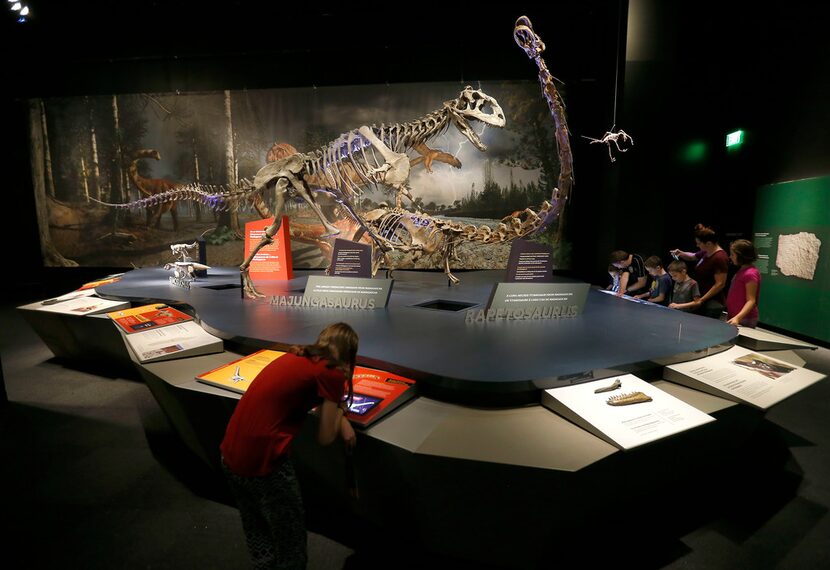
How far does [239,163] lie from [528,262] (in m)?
7.07

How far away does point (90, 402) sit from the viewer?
408 cm

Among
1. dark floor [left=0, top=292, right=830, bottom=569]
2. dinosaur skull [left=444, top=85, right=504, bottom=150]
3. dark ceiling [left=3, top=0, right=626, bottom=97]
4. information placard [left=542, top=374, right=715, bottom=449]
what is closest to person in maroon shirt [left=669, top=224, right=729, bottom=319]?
dark floor [left=0, top=292, right=830, bottom=569]

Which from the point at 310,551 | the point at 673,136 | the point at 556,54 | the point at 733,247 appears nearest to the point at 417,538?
the point at 310,551

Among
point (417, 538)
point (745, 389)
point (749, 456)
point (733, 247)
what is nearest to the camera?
point (417, 538)

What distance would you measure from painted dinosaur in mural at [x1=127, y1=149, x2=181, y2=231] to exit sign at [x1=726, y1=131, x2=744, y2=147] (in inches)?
395

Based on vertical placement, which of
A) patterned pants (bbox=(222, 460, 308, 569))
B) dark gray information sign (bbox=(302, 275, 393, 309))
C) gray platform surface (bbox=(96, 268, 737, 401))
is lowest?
patterned pants (bbox=(222, 460, 308, 569))

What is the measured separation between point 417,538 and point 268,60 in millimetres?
8840

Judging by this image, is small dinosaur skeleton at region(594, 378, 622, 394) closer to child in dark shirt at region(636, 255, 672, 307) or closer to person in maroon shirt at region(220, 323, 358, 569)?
person in maroon shirt at region(220, 323, 358, 569)

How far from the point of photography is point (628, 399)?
207cm

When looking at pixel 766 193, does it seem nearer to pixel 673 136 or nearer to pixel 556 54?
pixel 673 136

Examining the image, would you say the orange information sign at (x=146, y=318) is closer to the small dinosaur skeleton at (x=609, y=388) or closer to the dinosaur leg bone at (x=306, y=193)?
the dinosaur leg bone at (x=306, y=193)

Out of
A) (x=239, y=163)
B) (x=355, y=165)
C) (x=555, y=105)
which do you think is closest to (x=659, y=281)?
(x=555, y=105)

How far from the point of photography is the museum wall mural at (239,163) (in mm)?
8289

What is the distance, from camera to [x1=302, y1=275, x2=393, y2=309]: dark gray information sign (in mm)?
4234
